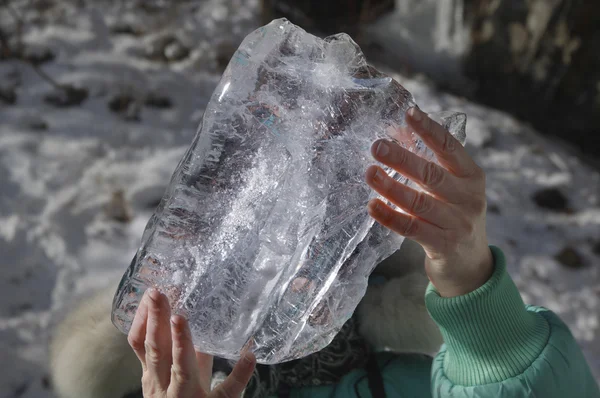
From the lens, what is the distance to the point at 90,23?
3.78 metres

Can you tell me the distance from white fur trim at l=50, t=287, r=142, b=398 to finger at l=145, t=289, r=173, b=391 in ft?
1.56

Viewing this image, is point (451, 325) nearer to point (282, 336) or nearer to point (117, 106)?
point (282, 336)

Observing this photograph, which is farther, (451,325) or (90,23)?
(90,23)

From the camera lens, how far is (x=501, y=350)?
1.25 meters

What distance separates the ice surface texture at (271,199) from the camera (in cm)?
110

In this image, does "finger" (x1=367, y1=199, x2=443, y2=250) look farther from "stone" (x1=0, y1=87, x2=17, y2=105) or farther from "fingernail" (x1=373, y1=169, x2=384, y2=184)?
"stone" (x1=0, y1=87, x2=17, y2=105)

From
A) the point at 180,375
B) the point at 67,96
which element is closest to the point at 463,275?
the point at 180,375

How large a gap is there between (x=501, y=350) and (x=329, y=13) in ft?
12.2

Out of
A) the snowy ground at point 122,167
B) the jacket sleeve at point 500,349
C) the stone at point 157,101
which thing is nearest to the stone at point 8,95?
the snowy ground at point 122,167

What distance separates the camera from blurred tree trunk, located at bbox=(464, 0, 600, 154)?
3572mm

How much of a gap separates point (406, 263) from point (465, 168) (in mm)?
770

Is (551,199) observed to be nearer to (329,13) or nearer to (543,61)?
(543,61)

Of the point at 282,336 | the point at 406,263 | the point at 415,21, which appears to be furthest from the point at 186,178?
the point at 415,21

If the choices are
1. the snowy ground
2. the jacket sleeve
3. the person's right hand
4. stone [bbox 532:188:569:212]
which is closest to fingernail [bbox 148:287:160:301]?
the person's right hand
